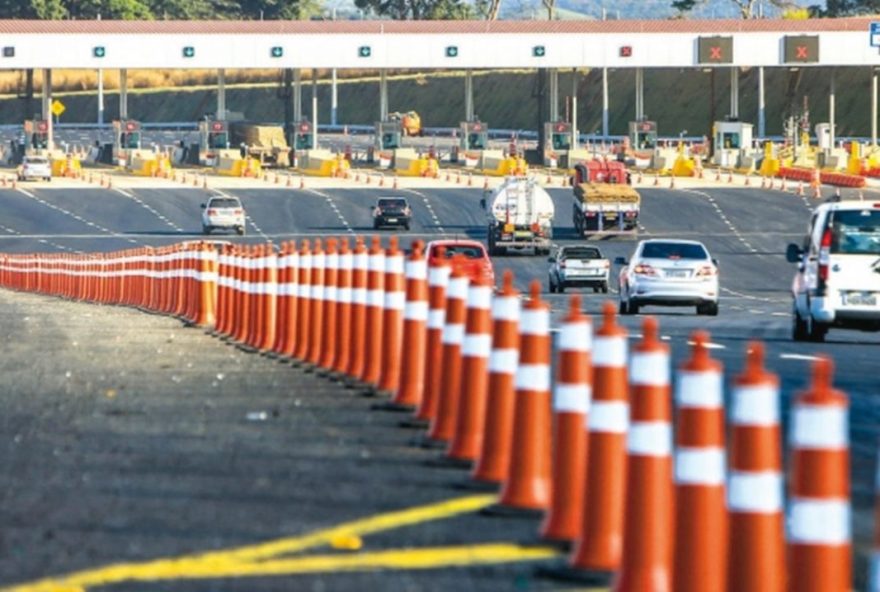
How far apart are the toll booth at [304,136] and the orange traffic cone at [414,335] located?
10297cm

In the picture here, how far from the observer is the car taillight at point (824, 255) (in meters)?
28.1

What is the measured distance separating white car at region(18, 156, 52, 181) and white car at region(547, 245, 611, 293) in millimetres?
52743

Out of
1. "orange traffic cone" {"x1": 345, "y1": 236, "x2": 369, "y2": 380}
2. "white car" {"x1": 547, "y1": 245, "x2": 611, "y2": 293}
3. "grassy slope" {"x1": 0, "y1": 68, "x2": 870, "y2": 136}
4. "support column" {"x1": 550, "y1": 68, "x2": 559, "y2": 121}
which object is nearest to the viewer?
"orange traffic cone" {"x1": 345, "y1": 236, "x2": 369, "y2": 380}

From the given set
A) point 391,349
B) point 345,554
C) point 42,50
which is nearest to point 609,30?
point 42,50

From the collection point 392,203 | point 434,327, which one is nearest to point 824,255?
point 434,327

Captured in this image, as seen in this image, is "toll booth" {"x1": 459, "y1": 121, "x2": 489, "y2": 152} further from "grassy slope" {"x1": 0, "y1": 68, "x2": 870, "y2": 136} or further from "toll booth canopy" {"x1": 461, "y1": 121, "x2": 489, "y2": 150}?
"grassy slope" {"x1": 0, "y1": 68, "x2": 870, "y2": 136}

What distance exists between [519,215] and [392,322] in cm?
5758

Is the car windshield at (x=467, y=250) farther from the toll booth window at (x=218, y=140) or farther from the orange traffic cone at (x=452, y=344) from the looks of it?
the toll booth window at (x=218, y=140)

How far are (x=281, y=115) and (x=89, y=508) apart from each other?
564 feet

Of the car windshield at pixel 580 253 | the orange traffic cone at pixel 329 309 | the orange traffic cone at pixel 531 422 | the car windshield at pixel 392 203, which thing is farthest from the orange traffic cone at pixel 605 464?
the car windshield at pixel 392 203

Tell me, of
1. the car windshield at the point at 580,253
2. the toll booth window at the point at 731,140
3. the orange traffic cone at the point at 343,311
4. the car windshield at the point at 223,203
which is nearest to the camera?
the orange traffic cone at the point at 343,311

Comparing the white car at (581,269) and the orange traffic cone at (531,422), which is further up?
the orange traffic cone at (531,422)

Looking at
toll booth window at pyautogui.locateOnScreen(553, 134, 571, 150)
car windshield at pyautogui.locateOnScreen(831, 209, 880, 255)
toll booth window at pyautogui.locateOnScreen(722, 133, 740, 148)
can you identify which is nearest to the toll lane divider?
car windshield at pyautogui.locateOnScreen(831, 209, 880, 255)

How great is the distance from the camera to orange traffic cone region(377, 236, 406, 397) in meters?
17.8
